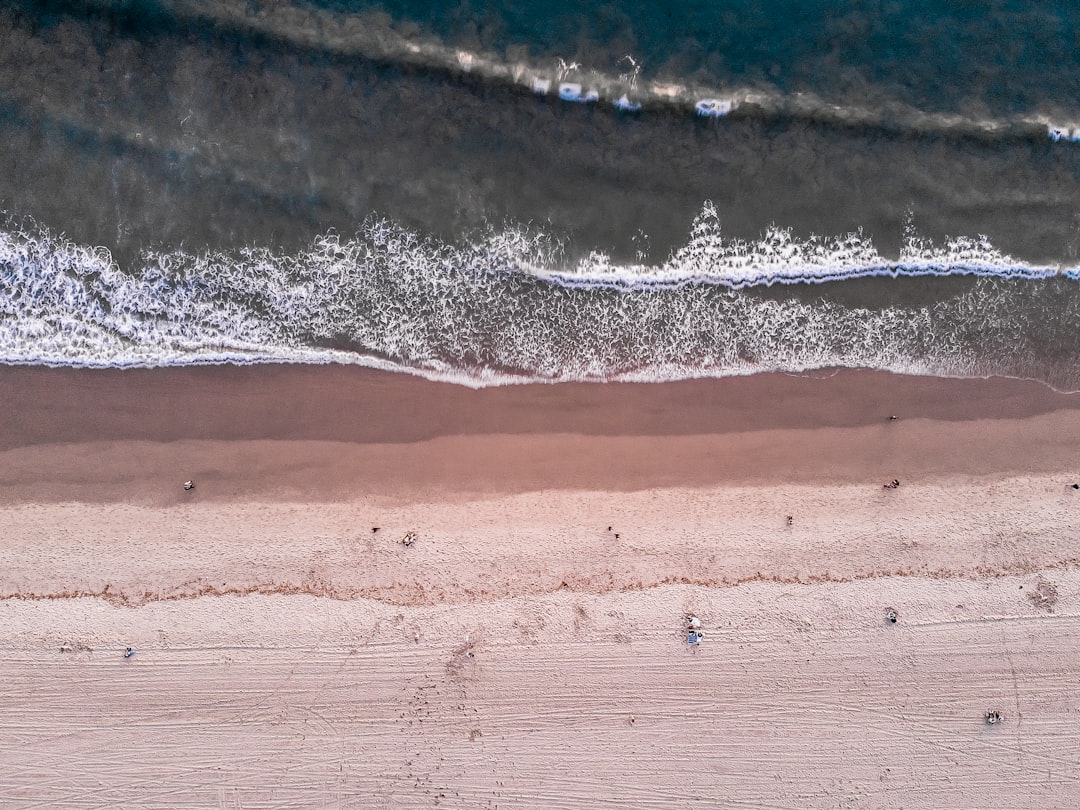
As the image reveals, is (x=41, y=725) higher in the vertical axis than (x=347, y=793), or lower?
higher

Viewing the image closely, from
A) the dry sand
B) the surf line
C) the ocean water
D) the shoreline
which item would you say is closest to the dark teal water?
the ocean water

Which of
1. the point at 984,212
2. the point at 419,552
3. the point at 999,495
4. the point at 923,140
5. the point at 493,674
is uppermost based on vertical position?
the point at 923,140

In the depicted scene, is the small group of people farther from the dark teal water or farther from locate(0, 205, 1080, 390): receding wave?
the dark teal water

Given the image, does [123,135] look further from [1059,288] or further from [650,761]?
[1059,288]

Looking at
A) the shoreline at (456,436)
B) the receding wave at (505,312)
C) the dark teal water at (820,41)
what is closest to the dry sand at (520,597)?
the shoreline at (456,436)

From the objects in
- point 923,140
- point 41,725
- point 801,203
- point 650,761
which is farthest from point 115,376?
point 923,140
